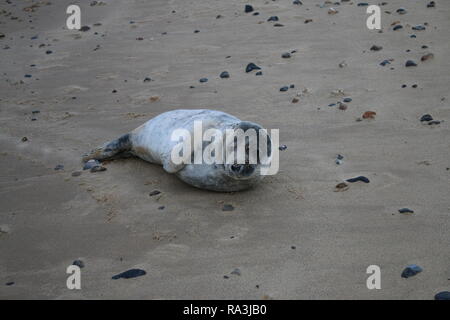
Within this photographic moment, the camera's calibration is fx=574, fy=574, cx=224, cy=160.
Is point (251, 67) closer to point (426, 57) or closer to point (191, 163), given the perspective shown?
point (426, 57)

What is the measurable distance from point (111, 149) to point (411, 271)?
9.48 feet

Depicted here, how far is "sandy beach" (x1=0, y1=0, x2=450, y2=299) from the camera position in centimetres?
322

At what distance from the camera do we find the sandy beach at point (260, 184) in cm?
322

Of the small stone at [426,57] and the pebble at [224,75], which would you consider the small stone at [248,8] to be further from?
the small stone at [426,57]

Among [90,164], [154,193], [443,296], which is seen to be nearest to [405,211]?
[443,296]

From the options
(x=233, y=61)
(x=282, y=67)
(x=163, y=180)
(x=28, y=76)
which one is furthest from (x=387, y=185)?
(x=28, y=76)

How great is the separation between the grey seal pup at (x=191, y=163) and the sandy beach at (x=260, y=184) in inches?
4.2

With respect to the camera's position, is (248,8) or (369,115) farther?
(248,8)

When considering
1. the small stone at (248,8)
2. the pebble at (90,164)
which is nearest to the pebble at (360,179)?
the pebble at (90,164)

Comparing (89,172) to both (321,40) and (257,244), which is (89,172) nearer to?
(257,244)

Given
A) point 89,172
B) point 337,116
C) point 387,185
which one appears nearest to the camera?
point 387,185

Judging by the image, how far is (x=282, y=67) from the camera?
281 inches

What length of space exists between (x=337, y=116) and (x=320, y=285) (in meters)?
2.83

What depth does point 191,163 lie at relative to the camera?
4.26 metres
